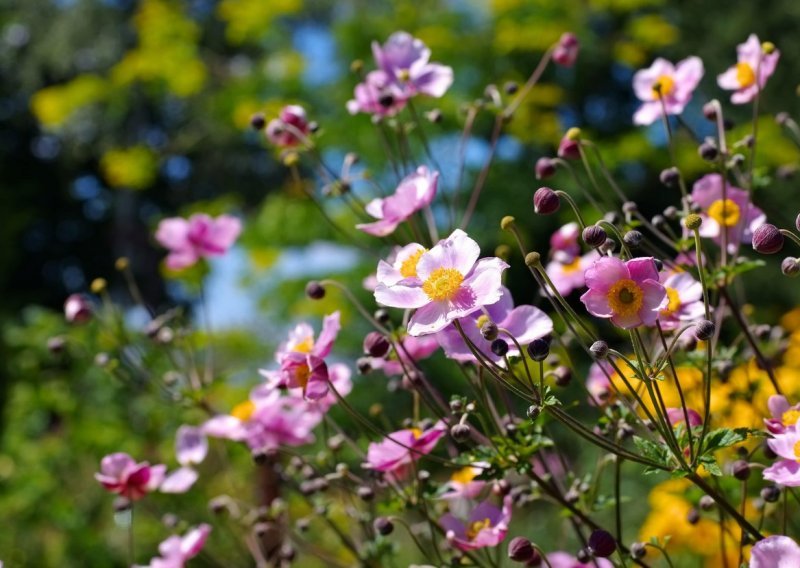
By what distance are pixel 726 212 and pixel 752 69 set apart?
0.27 m

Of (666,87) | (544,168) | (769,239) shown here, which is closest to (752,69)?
(666,87)

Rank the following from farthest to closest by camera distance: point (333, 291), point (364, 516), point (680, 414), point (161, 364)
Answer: point (333, 291) → point (161, 364) → point (364, 516) → point (680, 414)

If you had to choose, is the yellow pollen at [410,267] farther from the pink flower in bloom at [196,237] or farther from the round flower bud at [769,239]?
the pink flower in bloom at [196,237]

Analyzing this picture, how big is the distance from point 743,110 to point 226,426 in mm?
7351

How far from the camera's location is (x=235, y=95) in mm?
8711

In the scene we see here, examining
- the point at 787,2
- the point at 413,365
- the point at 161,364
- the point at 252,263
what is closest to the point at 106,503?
the point at 161,364

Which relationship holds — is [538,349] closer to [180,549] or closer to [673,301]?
[673,301]

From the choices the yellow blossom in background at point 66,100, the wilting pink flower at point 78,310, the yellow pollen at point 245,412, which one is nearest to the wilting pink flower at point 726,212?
the yellow pollen at point 245,412

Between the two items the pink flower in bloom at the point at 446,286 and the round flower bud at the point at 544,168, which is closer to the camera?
the pink flower in bloom at the point at 446,286

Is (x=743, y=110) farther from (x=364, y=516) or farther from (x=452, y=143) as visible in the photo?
(x=364, y=516)

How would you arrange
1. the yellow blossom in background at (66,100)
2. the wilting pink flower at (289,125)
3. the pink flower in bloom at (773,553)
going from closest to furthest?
the pink flower in bloom at (773,553)
the wilting pink flower at (289,125)
the yellow blossom in background at (66,100)

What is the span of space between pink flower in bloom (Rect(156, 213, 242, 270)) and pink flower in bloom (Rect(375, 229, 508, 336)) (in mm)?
694

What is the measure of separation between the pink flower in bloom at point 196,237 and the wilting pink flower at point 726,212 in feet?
2.43

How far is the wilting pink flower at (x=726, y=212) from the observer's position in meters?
1.21
